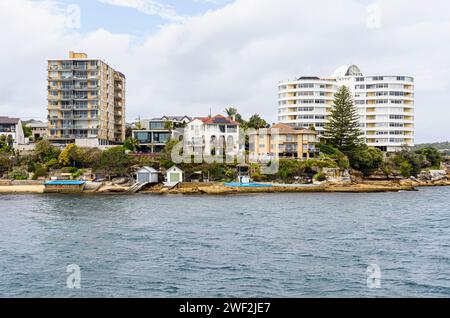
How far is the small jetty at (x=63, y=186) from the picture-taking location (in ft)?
262

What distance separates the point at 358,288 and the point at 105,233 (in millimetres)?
20571

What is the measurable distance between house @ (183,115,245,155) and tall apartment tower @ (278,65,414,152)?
3263 cm

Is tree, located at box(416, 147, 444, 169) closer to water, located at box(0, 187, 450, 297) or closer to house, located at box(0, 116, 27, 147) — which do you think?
water, located at box(0, 187, 450, 297)

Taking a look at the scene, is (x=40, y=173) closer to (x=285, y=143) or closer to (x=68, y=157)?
(x=68, y=157)

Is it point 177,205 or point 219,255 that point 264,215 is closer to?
point 177,205

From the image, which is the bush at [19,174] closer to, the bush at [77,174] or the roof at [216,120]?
the bush at [77,174]

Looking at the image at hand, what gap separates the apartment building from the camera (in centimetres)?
9712

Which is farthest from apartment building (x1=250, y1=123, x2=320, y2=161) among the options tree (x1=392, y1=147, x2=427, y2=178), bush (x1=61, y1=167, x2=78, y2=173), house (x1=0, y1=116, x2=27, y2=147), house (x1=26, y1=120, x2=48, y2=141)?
house (x1=26, y1=120, x2=48, y2=141)

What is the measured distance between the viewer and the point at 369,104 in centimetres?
12150

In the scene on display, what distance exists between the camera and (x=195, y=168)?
85.6 m

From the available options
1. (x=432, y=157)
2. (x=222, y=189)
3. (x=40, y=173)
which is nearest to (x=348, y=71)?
(x=432, y=157)

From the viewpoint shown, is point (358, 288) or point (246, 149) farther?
point (246, 149)

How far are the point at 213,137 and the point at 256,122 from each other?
569 inches
